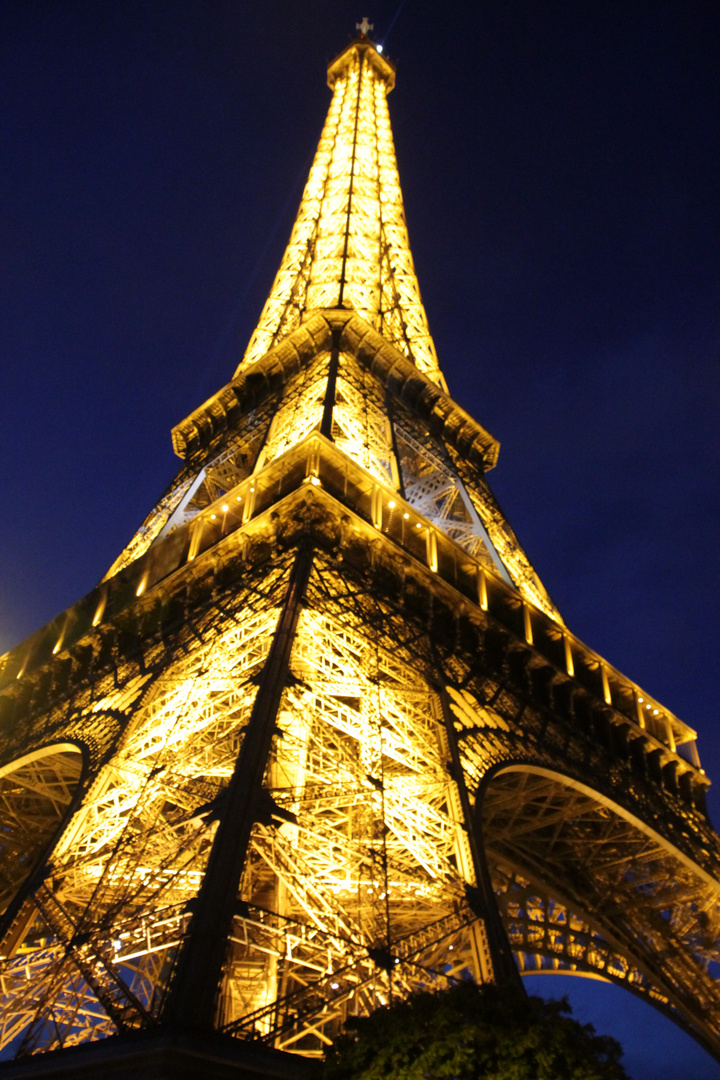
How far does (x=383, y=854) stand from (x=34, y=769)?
1469 centimetres

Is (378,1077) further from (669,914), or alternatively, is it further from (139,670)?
(669,914)

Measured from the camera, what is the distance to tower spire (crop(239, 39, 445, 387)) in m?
45.8

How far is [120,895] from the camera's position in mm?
12578

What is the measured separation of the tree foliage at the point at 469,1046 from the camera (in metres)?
8.48

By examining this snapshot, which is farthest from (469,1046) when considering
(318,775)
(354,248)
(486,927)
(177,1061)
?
(354,248)

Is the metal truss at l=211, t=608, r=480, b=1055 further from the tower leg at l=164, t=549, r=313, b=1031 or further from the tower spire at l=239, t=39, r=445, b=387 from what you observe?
the tower spire at l=239, t=39, r=445, b=387

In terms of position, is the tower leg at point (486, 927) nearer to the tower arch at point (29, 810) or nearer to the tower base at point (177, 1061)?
the tower base at point (177, 1061)

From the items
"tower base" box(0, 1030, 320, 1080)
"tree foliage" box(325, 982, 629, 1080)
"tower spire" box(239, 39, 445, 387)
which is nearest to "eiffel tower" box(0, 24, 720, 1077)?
"tower base" box(0, 1030, 320, 1080)

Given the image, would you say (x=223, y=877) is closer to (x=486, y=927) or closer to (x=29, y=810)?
(x=486, y=927)

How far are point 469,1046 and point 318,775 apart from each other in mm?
5751

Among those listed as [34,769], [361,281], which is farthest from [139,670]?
[361,281]

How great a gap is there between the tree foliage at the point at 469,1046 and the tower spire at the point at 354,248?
118 feet

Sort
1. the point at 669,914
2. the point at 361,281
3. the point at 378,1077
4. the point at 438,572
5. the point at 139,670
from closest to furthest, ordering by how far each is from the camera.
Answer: the point at 378,1077 < the point at 139,670 < the point at 438,572 < the point at 669,914 < the point at 361,281

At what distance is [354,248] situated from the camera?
51031 mm
